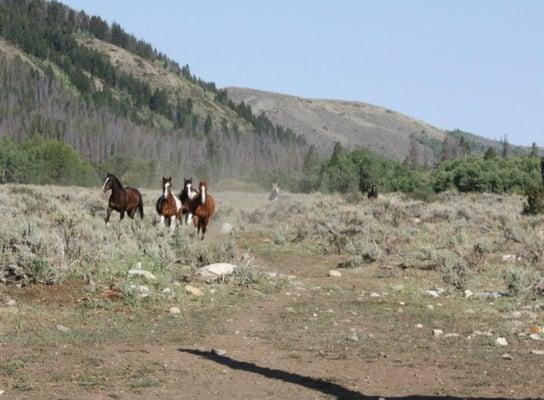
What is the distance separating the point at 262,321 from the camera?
1161 cm

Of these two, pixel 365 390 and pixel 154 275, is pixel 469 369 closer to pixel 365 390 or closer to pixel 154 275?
pixel 365 390

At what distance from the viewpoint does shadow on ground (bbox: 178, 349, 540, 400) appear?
7477 millimetres

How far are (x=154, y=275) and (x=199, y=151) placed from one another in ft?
458

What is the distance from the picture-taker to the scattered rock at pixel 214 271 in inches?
580

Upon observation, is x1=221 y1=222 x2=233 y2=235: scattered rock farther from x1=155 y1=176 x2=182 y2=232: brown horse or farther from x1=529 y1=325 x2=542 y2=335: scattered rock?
x1=529 y1=325 x2=542 y2=335: scattered rock

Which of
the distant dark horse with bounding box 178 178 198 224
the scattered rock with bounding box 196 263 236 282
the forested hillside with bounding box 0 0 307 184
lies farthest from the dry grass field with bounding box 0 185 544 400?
the forested hillside with bounding box 0 0 307 184

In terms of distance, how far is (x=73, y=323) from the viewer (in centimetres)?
1078

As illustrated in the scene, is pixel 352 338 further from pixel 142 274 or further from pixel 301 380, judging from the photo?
pixel 142 274

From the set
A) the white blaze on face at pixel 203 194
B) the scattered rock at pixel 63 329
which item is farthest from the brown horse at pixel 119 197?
the scattered rock at pixel 63 329

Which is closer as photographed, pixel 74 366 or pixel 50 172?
pixel 74 366

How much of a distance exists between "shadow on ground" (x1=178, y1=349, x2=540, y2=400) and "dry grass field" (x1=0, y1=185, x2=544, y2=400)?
0.08 ft

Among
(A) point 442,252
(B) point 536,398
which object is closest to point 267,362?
(B) point 536,398

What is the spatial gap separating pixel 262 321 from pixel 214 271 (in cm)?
347

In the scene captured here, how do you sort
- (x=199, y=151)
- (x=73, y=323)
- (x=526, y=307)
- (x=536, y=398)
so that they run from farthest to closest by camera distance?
(x=199, y=151), (x=526, y=307), (x=73, y=323), (x=536, y=398)
